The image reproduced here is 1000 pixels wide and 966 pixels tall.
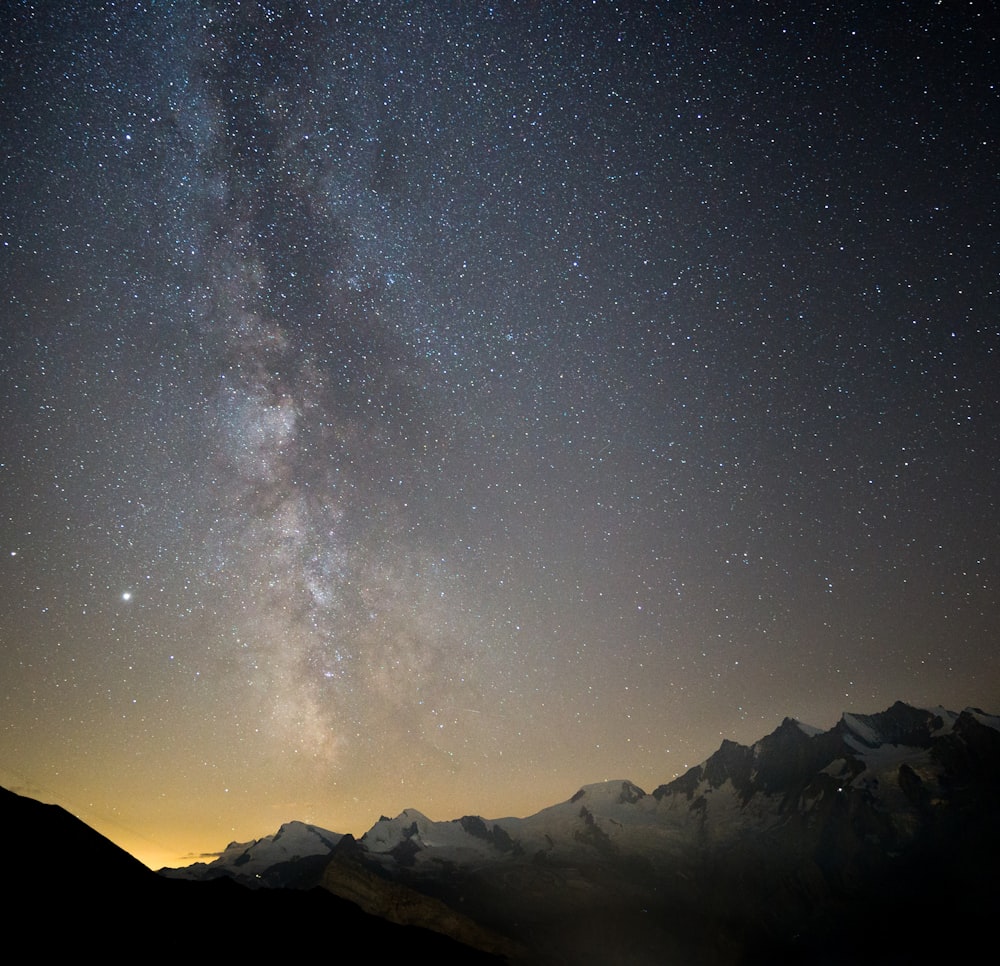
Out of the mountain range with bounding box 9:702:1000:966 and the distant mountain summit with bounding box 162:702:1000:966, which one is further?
the distant mountain summit with bounding box 162:702:1000:966

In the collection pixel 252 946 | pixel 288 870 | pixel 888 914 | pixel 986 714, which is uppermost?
pixel 986 714

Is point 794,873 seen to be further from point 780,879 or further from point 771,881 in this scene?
point 771,881

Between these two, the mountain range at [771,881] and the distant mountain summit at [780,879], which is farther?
the distant mountain summit at [780,879]

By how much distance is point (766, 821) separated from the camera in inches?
7402

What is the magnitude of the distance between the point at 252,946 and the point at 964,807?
564 feet

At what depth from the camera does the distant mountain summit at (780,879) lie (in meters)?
116

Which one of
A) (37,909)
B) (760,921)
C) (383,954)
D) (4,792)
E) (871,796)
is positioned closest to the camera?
(37,909)

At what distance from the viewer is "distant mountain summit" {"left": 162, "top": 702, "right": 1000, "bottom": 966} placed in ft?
380

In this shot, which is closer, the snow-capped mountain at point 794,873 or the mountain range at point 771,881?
the mountain range at point 771,881

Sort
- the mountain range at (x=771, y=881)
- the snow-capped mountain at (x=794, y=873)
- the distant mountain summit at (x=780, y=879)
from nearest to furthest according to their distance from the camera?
the mountain range at (x=771, y=881)
the distant mountain summit at (x=780, y=879)
the snow-capped mountain at (x=794, y=873)

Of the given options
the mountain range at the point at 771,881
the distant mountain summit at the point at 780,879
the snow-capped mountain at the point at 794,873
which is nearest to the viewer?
the mountain range at the point at 771,881

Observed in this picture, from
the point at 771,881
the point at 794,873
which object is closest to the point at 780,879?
the point at 771,881

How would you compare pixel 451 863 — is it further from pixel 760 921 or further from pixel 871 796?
pixel 871 796

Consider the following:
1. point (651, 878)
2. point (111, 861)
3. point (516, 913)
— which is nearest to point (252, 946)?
point (111, 861)
